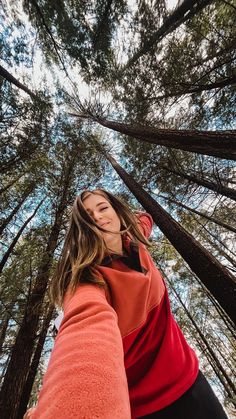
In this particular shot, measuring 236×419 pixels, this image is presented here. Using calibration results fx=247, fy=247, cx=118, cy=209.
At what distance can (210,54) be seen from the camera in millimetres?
6301

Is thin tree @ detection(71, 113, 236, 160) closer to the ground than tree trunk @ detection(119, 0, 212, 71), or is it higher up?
closer to the ground

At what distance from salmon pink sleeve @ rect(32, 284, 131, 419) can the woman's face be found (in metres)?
1.01

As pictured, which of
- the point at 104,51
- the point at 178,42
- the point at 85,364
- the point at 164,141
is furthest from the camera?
the point at 104,51

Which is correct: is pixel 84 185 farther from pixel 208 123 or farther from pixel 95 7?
pixel 95 7

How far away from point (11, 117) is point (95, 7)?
154 inches

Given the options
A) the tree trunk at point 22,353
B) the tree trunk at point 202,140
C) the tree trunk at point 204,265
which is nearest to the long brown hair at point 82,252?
the tree trunk at point 204,265

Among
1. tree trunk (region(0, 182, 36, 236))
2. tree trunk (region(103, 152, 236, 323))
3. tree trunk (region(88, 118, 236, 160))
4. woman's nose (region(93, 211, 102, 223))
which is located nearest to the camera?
woman's nose (region(93, 211, 102, 223))

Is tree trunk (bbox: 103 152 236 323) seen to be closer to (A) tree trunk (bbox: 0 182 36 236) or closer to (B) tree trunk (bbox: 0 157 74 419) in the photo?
(B) tree trunk (bbox: 0 157 74 419)

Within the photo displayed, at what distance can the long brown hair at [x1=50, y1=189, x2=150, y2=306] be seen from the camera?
1.47 metres

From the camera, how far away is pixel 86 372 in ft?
2.52

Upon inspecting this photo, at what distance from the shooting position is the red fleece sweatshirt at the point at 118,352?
27.4 inches

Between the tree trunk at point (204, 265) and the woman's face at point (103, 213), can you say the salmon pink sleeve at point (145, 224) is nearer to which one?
the woman's face at point (103, 213)

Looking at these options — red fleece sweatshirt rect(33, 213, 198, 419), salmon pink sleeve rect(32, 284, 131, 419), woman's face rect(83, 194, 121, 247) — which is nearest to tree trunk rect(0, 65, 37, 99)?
woman's face rect(83, 194, 121, 247)

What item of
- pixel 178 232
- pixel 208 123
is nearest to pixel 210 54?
pixel 208 123
